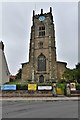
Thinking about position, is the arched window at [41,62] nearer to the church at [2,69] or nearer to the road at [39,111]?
the church at [2,69]

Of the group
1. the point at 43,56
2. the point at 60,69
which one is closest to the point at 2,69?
the point at 43,56

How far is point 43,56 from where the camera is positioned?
238 feet

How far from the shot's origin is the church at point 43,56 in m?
70.4

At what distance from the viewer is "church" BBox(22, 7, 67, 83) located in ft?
231

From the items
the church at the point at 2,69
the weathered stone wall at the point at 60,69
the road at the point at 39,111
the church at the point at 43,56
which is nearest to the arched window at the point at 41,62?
the church at the point at 43,56

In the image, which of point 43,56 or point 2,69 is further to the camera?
point 43,56

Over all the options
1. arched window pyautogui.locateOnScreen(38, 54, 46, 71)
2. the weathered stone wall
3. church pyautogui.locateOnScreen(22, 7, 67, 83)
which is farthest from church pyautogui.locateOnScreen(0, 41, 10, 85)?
the weathered stone wall

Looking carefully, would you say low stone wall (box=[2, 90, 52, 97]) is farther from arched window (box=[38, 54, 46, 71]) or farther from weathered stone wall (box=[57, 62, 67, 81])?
weathered stone wall (box=[57, 62, 67, 81])

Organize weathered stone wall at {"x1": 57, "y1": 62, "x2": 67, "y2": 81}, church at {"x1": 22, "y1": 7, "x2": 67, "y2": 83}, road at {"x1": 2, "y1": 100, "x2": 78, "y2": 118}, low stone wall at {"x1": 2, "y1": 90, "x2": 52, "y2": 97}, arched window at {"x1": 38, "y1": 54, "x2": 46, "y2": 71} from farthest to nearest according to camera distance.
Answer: arched window at {"x1": 38, "y1": 54, "x2": 46, "y2": 71} → weathered stone wall at {"x1": 57, "y1": 62, "x2": 67, "y2": 81} → church at {"x1": 22, "y1": 7, "x2": 67, "y2": 83} → low stone wall at {"x1": 2, "y1": 90, "x2": 52, "y2": 97} → road at {"x1": 2, "y1": 100, "x2": 78, "y2": 118}

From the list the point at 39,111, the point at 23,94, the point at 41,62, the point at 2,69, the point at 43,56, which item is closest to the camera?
the point at 39,111

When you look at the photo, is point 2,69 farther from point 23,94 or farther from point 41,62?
point 41,62

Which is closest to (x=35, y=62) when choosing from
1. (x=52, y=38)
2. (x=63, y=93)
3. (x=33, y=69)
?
(x=33, y=69)

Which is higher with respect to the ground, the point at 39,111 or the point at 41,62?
the point at 41,62

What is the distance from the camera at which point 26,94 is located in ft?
125
